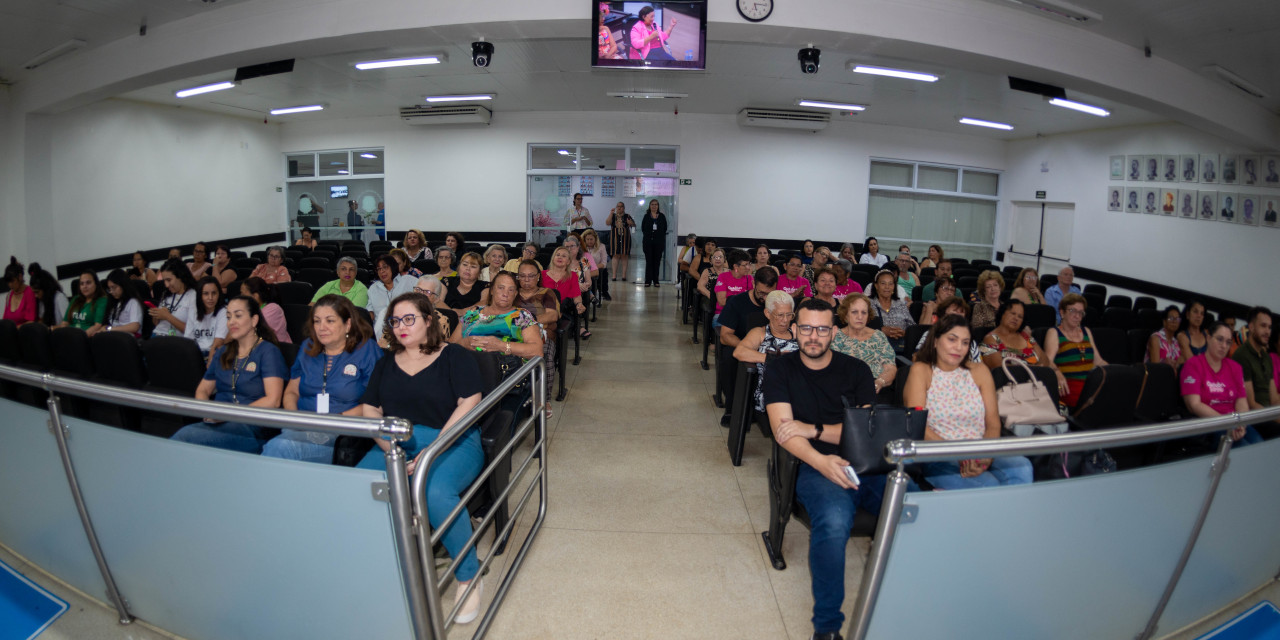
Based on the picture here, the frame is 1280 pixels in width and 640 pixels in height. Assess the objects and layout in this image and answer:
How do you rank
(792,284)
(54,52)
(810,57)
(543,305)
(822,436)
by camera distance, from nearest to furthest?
(822,436) < (543,305) < (810,57) < (792,284) < (54,52)

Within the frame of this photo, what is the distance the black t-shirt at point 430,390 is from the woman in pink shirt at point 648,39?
137 inches

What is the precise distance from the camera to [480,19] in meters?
5.22

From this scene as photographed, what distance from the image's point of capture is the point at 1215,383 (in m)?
3.73

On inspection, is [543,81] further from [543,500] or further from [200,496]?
[200,496]

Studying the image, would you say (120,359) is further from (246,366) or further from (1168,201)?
(1168,201)

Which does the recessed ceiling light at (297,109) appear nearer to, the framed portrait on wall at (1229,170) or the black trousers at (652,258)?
the black trousers at (652,258)

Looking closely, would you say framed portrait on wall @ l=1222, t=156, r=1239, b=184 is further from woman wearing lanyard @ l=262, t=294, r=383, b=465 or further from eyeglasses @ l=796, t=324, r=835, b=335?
woman wearing lanyard @ l=262, t=294, r=383, b=465

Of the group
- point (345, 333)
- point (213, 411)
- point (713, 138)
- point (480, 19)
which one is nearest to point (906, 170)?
point (713, 138)

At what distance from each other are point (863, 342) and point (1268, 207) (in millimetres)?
7650

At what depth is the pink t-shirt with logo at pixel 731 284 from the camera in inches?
230

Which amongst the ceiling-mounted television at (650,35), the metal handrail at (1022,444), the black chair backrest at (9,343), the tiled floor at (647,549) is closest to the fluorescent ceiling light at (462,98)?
the ceiling-mounted television at (650,35)

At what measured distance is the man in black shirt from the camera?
2.30m

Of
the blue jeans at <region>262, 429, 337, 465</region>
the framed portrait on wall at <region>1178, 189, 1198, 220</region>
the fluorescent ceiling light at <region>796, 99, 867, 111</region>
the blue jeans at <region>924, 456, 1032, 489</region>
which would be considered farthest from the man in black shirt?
the framed portrait on wall at <region>1178, 189, 1198, 220</region>

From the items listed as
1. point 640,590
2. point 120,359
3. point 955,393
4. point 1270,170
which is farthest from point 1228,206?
point 120,359
